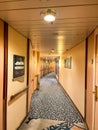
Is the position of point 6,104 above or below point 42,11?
below

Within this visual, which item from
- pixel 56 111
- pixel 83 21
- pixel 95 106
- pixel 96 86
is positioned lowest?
pixel 56 111

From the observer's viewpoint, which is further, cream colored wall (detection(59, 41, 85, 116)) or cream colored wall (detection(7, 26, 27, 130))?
cream colored wall (detection(59, 41, 85, 116))

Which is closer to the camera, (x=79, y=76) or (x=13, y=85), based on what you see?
(x=13, y=85)

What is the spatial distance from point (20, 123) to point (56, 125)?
0.89 metres

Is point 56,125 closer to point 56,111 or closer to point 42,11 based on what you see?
point 56,111

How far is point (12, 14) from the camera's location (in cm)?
192

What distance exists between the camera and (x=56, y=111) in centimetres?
425

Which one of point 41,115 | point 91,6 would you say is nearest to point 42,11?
point 91,6

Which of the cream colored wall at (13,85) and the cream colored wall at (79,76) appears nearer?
the cream colored wall at (13,85)

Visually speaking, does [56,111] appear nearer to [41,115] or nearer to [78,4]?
[41,115]

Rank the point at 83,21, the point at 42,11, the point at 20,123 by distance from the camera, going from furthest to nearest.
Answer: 1. the point at 20,123
2. the point at 83,21
3. the point at 42,11

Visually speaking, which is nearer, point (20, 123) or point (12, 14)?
point (12, 14)

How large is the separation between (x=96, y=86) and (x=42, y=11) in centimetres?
169

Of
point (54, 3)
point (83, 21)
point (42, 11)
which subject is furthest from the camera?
point (83, 21)
